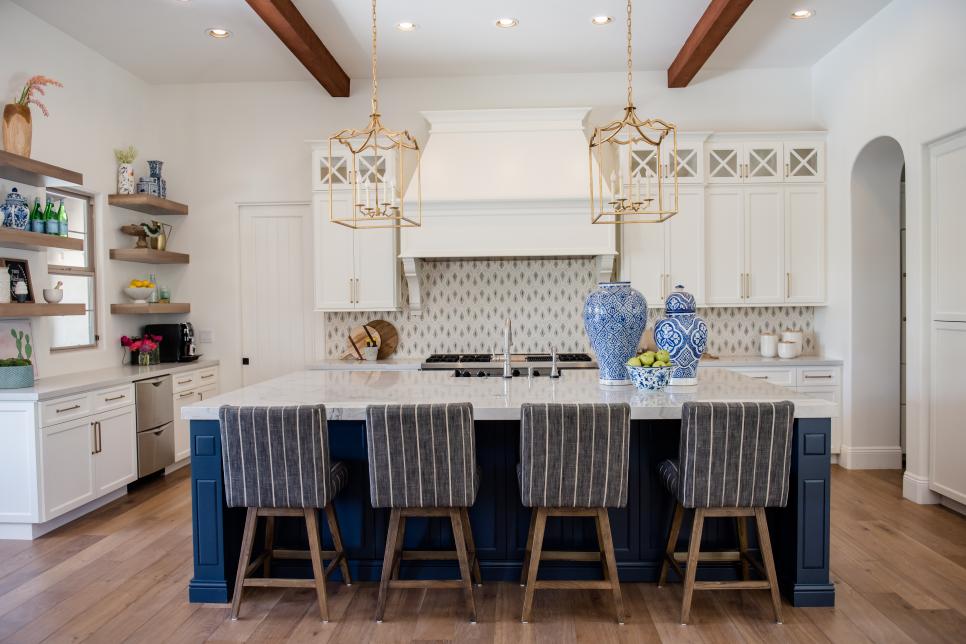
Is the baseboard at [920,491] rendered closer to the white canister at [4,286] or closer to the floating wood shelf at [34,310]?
the floating wood shelf at [34,310]

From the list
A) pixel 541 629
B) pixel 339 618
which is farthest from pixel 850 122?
pixel 339 618

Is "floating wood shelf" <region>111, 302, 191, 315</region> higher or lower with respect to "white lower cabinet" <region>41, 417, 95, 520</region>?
higher

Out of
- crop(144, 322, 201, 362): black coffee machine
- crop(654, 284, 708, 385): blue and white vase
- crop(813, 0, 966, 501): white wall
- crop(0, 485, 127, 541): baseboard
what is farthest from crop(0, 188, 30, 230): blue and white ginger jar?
crop(813, 0, 966, 501): white wall

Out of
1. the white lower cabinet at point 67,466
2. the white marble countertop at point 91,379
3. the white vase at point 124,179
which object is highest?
the white vase at point 124,179

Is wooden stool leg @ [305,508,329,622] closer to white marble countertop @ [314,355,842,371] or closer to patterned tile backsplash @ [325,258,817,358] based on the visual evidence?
white marble countertop @ [314,355,842,371]

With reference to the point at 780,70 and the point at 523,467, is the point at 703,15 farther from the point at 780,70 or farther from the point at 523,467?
the point at 523,467

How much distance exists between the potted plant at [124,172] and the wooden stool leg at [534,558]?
172 inches

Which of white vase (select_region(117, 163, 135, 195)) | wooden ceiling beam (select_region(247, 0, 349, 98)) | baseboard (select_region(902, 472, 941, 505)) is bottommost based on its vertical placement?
baseboard (select_region(902, 472, 941, 505))

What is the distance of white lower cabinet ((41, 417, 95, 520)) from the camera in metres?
3.71

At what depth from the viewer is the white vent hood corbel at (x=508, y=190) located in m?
5.06

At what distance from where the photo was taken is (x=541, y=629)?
2.56 meters

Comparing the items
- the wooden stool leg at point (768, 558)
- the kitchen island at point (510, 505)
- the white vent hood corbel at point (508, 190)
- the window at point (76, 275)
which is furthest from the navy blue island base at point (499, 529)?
the window at point (76, 275)

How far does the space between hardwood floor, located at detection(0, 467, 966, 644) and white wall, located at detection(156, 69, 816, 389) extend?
8.74 feet

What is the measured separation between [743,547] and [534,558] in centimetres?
100
